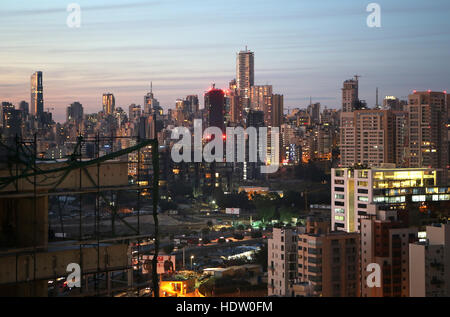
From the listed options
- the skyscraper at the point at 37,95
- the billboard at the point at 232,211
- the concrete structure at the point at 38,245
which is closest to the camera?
the concrete structure at the point at 38,245

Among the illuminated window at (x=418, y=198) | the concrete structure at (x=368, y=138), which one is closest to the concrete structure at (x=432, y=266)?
the illuminated window at (x=418, y=198)

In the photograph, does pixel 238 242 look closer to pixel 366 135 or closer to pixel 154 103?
pixel 366 135

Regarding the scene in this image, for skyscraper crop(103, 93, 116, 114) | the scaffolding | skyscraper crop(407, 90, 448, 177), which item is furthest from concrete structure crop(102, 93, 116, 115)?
the scaffolding

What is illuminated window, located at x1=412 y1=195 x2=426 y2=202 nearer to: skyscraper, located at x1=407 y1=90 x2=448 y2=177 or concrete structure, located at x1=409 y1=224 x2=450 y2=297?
concrete structure, located at x1=409 y1=224 x2=450 y2=297

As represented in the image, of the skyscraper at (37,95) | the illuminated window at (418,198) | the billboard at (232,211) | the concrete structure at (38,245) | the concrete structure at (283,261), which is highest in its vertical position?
the skyscraper at (37,95)

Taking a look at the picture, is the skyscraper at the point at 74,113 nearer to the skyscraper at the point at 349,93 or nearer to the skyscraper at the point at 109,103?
the skyscraper at the point at 109,103

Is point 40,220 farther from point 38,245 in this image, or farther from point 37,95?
point 37,95
